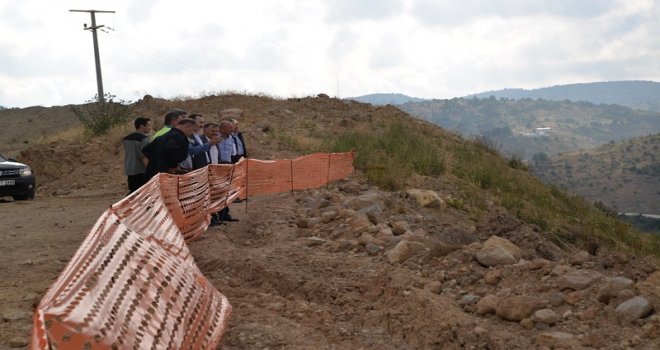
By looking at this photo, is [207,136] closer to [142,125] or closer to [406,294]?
[142,125]

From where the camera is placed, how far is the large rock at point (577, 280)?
5.36m

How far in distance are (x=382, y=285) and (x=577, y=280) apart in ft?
5.32

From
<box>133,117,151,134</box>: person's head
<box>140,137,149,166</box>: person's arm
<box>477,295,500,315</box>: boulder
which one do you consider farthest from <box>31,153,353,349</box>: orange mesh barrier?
<box>133,117,151,134</box>: person's head

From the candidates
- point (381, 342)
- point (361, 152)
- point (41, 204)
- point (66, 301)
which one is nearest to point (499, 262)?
Result: point (381, 342)

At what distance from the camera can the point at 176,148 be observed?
25.1 ft

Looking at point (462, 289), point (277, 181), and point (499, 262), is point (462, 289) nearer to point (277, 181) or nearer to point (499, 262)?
point (499, 262)

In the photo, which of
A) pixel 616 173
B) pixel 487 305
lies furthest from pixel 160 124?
pixel 616 173

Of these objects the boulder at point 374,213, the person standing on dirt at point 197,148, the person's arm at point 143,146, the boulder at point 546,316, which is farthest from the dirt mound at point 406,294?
the person's arm at point 143,146

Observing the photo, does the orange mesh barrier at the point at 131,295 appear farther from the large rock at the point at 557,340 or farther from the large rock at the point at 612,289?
the large rock at the point at 612,289

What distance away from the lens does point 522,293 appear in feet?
18.3

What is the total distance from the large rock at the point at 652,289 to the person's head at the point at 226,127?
626cm

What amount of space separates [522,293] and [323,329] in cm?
166

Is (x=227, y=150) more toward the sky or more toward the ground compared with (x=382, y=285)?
more toward the sky

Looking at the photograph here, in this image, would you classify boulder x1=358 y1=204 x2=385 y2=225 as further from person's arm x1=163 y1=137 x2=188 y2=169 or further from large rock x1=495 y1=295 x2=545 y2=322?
large rock x1=495 y1=295 x2=545 y2=322
